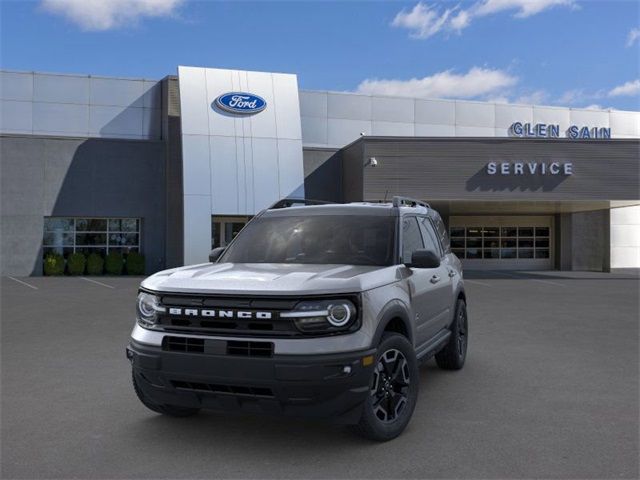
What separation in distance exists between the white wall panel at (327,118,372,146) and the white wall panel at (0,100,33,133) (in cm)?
1419

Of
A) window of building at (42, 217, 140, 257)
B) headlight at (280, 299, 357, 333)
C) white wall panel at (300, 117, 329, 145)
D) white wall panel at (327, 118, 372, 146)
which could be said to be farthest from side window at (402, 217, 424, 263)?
white wall panel at (327, 118, 372, 146)

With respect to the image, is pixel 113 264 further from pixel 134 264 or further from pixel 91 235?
pixel 91 235

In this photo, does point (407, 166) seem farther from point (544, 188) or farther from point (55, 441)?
point (55, 441)

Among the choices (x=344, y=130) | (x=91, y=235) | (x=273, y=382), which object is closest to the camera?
(x=273, y=382)

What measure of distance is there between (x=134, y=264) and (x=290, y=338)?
23.2m

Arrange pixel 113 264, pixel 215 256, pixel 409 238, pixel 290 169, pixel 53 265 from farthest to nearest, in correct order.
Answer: pixel 113 264 → pixel 290 169 → pixel 53 265 → pixel 215 256 → pixel 409 238

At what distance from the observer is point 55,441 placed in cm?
464

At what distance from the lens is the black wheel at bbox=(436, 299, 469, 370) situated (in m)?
7.05

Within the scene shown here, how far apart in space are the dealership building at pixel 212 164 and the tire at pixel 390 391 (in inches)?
730

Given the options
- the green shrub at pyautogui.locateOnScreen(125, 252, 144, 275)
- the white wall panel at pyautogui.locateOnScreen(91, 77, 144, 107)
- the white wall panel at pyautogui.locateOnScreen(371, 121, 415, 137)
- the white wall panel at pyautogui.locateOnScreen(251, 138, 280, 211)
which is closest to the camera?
the white wall panel at pyautogui.locateOnScreen(251, 138, 280, 211)

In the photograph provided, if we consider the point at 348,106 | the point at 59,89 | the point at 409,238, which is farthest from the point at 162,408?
the point at 348,106

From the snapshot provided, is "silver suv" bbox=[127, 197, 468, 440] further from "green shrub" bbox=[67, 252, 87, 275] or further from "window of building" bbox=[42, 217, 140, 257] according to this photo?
"window of building" bbox=[42, 217, 140, 257]

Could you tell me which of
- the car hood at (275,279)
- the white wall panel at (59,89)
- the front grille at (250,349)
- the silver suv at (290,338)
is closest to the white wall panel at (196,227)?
the white wall panel at (59,89)

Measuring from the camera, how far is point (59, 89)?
27.4 m
